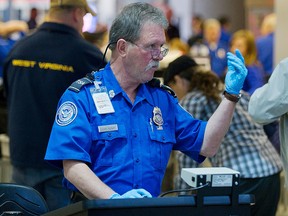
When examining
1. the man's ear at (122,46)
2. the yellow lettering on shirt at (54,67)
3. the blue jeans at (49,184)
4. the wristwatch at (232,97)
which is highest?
the man's ear at (122,46)

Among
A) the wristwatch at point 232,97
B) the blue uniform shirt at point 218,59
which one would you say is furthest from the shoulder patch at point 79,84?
the blue uniform shirt at point 218,59

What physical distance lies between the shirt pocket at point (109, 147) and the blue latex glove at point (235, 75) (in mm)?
474

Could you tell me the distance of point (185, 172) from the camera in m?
2.85

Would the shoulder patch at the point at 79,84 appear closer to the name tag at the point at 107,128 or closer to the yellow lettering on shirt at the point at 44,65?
the name tag at the point at 107,128

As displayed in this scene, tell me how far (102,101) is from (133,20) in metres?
0.35

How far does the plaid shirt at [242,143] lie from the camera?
4973mm

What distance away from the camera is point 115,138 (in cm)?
336

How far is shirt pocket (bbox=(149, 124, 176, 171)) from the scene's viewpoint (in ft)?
11.3

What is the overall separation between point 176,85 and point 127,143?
1.82 metres

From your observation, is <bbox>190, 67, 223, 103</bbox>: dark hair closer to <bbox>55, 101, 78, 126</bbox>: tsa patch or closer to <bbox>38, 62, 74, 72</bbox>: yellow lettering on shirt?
<bbox>38, 62, 74, 72</bbox>: yellow lettering on shirt

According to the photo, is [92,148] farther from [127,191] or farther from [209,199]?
[209,199]

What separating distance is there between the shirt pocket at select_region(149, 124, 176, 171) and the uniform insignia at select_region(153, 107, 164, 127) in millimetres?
21

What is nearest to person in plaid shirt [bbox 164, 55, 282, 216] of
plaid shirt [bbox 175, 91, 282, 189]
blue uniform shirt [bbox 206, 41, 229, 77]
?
plaid shirt [bbox 175, 91, 282, 189]

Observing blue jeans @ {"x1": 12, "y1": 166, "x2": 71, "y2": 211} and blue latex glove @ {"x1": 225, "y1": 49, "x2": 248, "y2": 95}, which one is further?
blue jeans @ {"x1": 12, "y1": 166, "x2": 71, "y2": 211}
